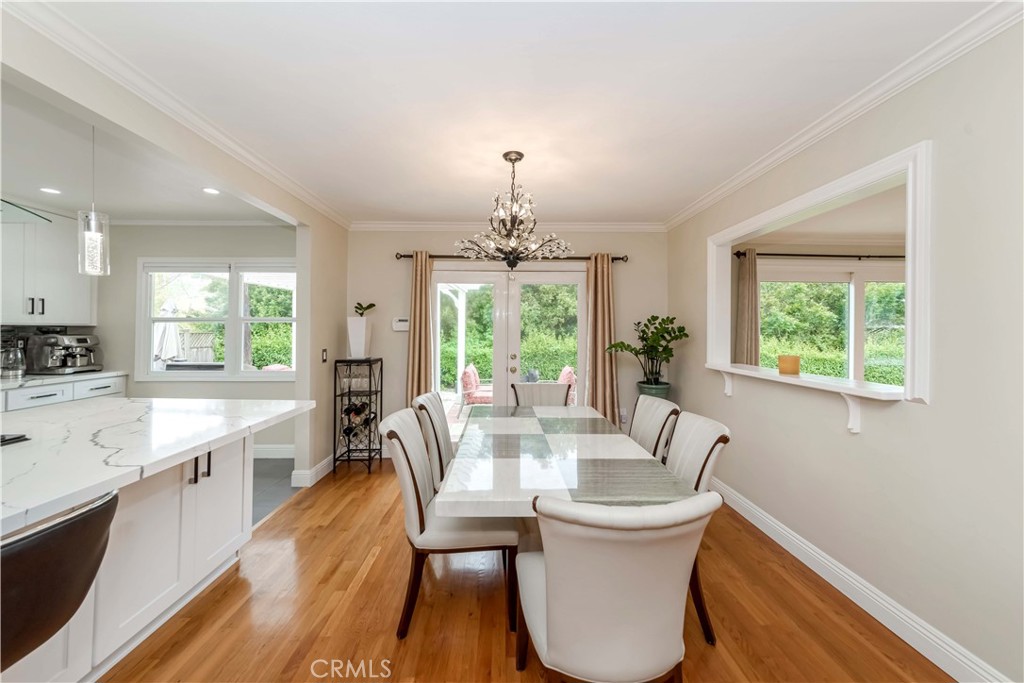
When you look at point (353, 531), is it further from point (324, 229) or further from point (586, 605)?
point (324, 229)

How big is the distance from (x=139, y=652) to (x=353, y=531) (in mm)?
1195

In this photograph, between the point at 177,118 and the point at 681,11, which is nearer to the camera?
the point at 681,11

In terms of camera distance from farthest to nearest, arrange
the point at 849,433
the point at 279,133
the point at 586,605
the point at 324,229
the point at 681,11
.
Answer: the point at 324,229 < the point at 279,133 < the point at 849,433 < the point at 681,11 < the point at 586,605

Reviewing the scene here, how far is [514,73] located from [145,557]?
2614 mm

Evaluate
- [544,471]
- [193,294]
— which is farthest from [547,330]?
[193,294]

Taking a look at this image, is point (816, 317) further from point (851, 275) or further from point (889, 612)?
point (889, 612)

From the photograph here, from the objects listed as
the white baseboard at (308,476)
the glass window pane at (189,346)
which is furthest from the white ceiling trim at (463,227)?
the white baseboard at (308,476)

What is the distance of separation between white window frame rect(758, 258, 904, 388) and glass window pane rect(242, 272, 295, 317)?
5081mm

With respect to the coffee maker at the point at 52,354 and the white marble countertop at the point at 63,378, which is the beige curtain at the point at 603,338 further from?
the coffee maker at the point at 52,354

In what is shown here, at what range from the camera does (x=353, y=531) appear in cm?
284

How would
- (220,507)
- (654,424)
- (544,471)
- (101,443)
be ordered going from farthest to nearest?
1. (654,424)
2. (220,507)
3. (544,471)
4. (101,443)

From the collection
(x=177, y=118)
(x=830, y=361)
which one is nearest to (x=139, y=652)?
(x=177, y=118)

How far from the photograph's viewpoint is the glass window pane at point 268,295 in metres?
4.48

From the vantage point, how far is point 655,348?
13.4 feet
